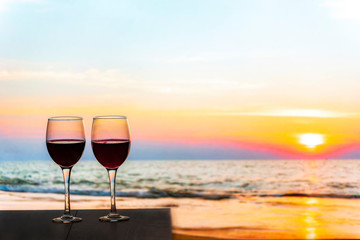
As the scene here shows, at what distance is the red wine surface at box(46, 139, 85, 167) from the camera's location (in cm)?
118

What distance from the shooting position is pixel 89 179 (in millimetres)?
10844

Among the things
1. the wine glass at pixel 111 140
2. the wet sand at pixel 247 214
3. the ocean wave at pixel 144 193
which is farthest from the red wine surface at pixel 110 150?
the ocean wave at pixel 144 193

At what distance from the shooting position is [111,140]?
3.91 ft

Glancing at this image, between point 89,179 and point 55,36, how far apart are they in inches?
167

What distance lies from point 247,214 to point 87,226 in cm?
719

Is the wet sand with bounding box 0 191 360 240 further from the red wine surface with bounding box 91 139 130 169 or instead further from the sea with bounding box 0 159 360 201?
the red wine surface with bounding box 91 139 130 169

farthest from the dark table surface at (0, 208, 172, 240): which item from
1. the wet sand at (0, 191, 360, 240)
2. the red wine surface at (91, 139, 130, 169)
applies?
the wet sand at (0, 191, 360, 240)

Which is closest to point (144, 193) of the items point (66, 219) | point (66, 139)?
point (66, 219)

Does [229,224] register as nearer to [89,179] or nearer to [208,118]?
[89,179]

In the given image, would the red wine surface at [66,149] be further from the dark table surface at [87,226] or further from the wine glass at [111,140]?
the dark table surface at [87,226]

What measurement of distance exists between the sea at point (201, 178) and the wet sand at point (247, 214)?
572 mm

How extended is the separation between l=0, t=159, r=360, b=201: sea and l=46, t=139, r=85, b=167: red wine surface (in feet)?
28.1

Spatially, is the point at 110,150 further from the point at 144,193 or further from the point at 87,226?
the point at 144,193

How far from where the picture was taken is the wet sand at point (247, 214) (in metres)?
6.91
